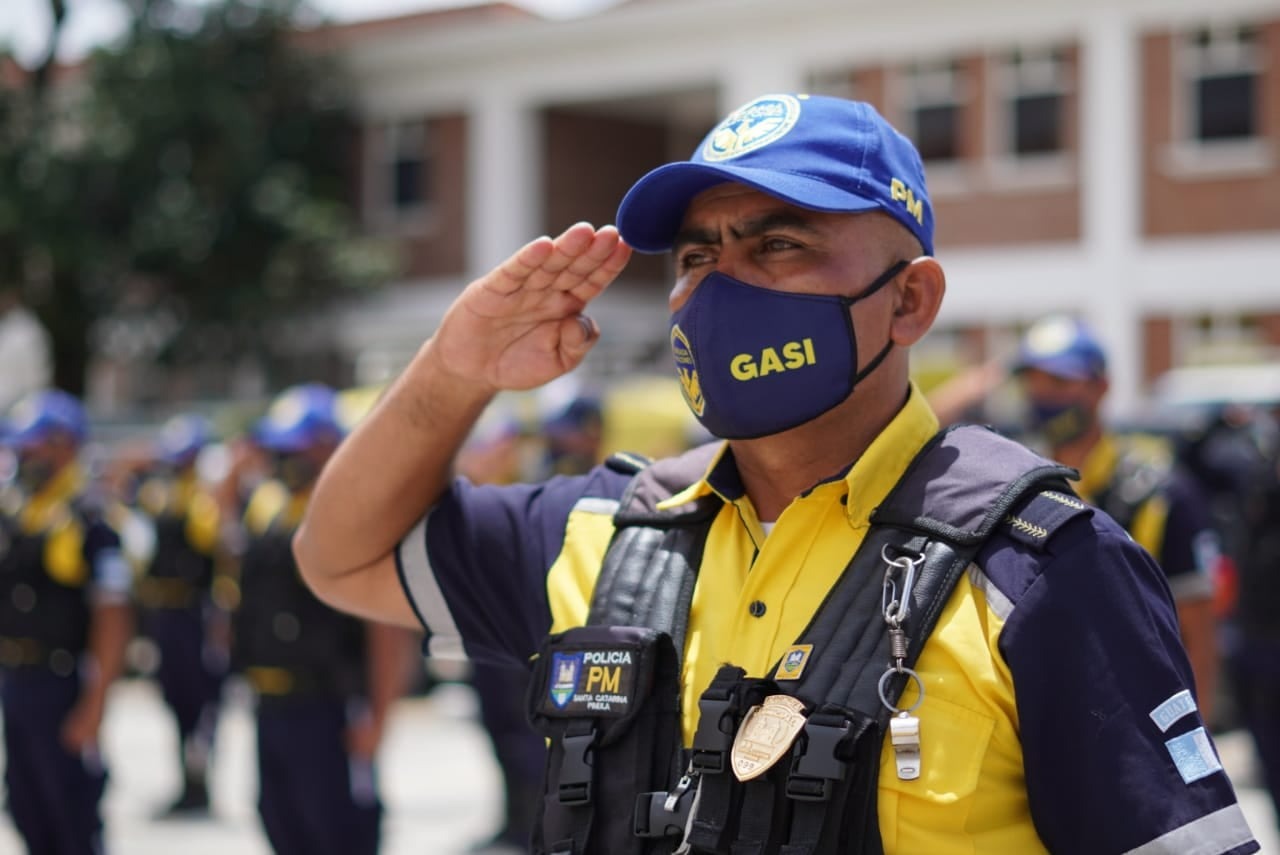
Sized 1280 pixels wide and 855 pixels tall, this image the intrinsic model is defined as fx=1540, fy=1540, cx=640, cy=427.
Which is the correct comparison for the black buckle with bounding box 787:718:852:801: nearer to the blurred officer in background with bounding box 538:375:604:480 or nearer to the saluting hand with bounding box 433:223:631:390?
the saluting hand with bounding box 433:223:631:390

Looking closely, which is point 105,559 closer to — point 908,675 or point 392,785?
point 392,785

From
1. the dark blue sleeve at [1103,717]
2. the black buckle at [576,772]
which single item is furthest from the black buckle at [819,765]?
the black buckle at [576,772]

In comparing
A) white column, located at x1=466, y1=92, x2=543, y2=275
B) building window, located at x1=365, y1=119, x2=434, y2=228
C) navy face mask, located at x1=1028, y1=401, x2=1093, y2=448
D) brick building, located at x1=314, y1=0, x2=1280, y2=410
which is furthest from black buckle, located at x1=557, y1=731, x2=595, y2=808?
building window, located at x1=365, y1=119, x2=434, y2=228

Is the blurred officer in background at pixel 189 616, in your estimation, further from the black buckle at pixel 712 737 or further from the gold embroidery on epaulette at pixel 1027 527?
the gold embroidery on epaulette at pixel 1027 527

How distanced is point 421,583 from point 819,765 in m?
0.90

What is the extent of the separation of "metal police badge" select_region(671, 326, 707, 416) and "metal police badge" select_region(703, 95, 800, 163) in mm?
267

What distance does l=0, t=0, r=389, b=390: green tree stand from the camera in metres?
24.1

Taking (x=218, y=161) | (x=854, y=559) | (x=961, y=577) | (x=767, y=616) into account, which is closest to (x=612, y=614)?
(x=767, y=616)

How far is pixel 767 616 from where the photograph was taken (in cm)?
212

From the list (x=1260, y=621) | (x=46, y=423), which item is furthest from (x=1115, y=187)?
(x=46, y=423)

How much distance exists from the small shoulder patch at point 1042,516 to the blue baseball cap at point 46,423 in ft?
20.8

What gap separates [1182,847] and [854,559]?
1.77 ft

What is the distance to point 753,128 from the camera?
2.25m

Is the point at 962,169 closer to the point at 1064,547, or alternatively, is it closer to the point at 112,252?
the point at 112,252
